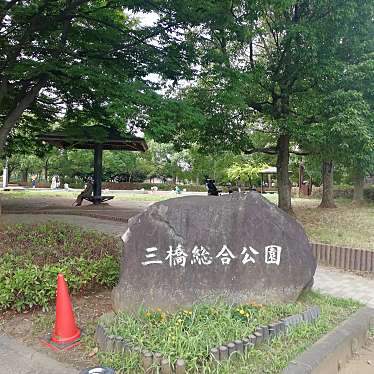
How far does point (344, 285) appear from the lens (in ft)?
20.1

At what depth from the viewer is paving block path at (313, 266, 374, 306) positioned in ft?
18.4

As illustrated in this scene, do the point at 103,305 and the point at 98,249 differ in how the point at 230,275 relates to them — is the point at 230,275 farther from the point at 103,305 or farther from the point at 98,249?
the point at 98,249

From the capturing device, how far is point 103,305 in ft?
14.5

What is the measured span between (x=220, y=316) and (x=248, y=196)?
1.40m

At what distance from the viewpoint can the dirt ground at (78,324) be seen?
3.28 meters

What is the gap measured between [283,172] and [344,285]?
7122 millimetres

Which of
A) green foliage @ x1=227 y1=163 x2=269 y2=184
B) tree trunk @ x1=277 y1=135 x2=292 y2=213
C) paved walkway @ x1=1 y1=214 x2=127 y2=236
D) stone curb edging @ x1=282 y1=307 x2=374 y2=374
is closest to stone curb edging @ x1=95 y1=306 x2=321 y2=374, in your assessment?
stone curb edging @ x1=282 y1=307 x2=374 y2=374

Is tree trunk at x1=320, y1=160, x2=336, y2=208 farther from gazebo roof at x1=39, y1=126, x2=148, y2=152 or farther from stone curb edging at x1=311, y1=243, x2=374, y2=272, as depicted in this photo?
stone curb edging at x1=311, y1=243, x2=374, y2=272

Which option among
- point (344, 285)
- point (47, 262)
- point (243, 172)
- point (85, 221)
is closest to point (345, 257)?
point (344, 285)

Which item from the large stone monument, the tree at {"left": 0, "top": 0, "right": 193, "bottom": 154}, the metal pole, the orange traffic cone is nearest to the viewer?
the orange traffic cone

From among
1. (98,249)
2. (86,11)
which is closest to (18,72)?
(86,11)

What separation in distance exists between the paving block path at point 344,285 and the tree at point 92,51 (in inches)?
183

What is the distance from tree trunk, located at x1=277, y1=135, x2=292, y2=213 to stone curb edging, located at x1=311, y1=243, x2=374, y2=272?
17.8 ft

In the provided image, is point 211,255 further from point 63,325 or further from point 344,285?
point 344,285
